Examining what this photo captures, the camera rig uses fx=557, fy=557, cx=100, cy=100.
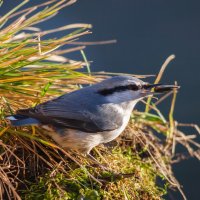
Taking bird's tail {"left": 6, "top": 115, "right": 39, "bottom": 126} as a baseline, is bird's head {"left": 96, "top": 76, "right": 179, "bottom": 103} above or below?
below

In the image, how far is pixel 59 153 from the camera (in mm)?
2957

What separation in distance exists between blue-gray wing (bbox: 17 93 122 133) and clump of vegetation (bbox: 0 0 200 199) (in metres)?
0.11

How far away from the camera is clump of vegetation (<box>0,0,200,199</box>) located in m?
2.67

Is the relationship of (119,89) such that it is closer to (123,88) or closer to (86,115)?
(123,88)

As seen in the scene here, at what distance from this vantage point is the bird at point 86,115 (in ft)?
9.73

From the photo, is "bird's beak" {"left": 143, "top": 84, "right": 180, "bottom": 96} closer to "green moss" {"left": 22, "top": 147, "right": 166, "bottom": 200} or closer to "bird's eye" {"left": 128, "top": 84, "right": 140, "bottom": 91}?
"bird's eye" {"left": 128, "top": 84, "right": 140, "bottom": 91}

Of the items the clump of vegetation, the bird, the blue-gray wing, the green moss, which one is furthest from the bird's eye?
the green moss

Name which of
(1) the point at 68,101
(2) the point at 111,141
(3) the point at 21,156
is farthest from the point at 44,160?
(2) the point at 111,141

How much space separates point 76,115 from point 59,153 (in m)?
0.23

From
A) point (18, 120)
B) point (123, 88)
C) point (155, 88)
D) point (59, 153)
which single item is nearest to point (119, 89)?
point (123, 88)

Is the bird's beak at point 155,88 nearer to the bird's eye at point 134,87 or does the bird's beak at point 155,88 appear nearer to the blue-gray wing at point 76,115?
the bird's eye at point 134,87

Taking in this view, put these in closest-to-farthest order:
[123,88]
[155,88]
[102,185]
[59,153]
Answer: [102,185] → [59,153] → [123,88] → [155,88]

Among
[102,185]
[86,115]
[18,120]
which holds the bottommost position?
[102,185]

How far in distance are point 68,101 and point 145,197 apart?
2.16 feet
